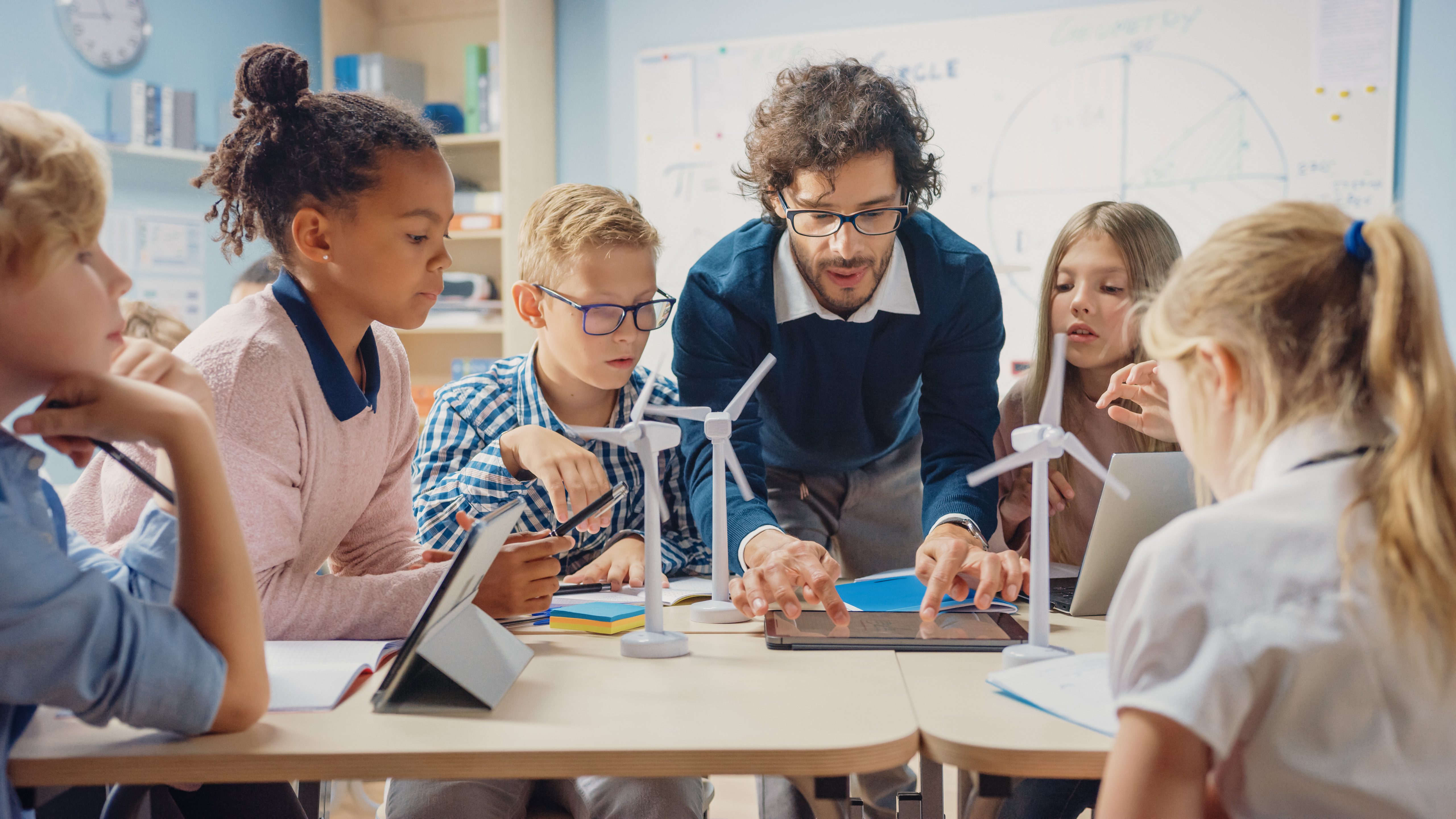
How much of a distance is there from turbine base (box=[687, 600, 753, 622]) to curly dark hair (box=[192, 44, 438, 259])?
716 millimetres

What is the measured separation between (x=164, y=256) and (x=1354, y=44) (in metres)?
4.28

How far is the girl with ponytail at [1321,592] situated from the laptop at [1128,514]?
46 cm

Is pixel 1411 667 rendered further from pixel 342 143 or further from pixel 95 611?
pixel 342 143

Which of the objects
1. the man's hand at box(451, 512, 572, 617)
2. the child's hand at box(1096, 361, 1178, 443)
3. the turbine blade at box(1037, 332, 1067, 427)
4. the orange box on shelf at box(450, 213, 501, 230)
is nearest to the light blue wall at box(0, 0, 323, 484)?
the orange box on shelf at box(450, 213, 501, 230)

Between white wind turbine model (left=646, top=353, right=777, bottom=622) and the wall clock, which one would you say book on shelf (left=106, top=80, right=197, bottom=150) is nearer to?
the wall clock

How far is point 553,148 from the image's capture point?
4.24 m

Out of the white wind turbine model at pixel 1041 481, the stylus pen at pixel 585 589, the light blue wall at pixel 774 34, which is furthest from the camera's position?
the light blue wall at pixel 774 34

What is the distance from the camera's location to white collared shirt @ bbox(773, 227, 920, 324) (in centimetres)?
181

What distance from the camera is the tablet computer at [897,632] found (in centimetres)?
117

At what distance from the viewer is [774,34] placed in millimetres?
3936

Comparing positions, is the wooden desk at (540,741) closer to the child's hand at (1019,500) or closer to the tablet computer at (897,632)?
the tablet computer at (897,632)

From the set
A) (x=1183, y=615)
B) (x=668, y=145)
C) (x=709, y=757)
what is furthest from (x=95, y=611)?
(x=668, y=145)

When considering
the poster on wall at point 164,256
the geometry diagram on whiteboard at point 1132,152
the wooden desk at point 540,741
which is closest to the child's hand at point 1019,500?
the wooden desk at point 540,741

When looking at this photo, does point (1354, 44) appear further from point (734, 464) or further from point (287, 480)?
point (287, 480)
